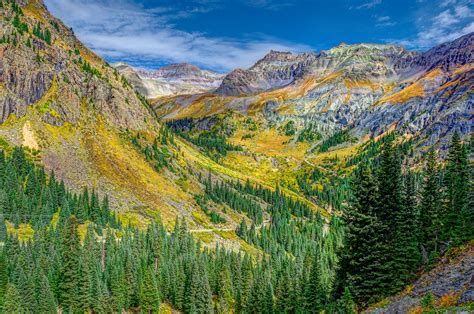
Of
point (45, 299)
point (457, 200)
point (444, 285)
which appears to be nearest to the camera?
point (444, 285)

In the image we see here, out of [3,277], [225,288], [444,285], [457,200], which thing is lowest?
[225,288]

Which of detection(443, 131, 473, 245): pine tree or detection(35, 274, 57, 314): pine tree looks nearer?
detection(443, 131, 473, 245): pine tree

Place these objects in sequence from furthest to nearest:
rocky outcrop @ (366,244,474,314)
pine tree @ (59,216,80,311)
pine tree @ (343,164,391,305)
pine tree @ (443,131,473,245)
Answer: pine tree @ (59,216,80,311), pine tree @ (443,131,473,245), pine tree @ (343,164,391,305), rocky outcrop @ (366,244,474,314)

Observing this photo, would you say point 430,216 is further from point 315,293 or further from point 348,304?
point 315,293

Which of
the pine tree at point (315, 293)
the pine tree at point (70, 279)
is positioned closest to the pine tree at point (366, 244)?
the pine tree at point (315, 293)

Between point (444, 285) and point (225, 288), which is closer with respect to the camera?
point (444, 285)

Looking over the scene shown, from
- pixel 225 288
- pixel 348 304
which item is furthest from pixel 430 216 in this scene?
pixel 225 288

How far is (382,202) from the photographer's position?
4478 cm

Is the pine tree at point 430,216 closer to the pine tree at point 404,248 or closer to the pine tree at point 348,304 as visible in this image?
the pine tree at point 404,248

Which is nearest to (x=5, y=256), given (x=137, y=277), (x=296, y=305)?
(x=137, y=277)

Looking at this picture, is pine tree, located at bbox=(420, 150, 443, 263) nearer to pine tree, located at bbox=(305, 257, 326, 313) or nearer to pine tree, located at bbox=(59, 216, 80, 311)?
pine tree, located at bbox=(305, 257, 326, 313)

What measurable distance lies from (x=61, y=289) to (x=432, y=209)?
81.4m

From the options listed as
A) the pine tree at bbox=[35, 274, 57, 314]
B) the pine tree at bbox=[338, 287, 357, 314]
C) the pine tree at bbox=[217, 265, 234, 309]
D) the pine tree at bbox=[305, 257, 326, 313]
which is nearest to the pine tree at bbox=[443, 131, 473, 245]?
the pine tree at bbox=[338, 287, 357, 314]

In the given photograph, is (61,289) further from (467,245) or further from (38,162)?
(38,162)
